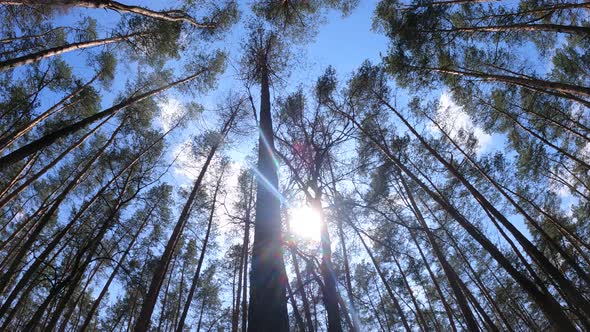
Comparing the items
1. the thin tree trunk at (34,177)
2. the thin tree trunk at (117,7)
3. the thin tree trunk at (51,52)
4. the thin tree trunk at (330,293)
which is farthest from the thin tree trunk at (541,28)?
the thin tree trunk at (34,177)

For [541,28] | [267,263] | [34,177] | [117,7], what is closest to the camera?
[267,263]

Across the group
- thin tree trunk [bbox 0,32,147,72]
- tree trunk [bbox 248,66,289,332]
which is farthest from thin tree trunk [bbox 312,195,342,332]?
thin tree trunk [bbox 0,32,147,72]

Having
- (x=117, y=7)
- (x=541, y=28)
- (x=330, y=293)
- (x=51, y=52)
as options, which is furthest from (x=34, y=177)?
(x=541, y=28)

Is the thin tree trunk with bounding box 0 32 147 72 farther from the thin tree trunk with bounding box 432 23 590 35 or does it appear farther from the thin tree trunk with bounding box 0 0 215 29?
the thin tree trunk with bounding box 432 23 590 35

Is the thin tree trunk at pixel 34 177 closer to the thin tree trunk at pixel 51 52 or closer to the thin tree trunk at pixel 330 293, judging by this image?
the thin tree trunk at pixel 51 52

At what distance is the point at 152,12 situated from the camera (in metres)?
6.14

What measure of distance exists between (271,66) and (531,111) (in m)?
8.27

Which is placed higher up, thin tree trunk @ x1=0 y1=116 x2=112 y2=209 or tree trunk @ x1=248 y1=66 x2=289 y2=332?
thin tree trunk @ x1=0 y1=116 x2=112 y2=209

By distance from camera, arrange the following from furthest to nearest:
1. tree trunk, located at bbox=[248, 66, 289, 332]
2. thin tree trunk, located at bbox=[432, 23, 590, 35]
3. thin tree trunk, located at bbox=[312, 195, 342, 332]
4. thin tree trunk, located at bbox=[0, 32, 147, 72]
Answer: thin tree trunk, located at bbox=[432, 23, 590, 35] < thin tree trunk, located at bbox=[0, 32, 147, 72] < thin tree trunk, located at bbox=[312, 195, 342, 332] < tree trunk, located at bbox=[248, 66, 289, 332]

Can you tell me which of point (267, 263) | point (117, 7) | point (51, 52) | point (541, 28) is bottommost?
point (267, 263)

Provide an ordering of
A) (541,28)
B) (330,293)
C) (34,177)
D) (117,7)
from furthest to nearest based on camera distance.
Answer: (34,177)
(541,28)
(117,7)
(330,293)

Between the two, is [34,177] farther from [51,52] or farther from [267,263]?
[267,263]

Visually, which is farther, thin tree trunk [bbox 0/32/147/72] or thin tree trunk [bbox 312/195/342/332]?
thin tree trunk [bbox 0/32/147/72]

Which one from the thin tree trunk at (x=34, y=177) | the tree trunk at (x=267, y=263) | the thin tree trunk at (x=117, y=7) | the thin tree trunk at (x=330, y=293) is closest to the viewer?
the tree trunk at (x=267, y=263)
